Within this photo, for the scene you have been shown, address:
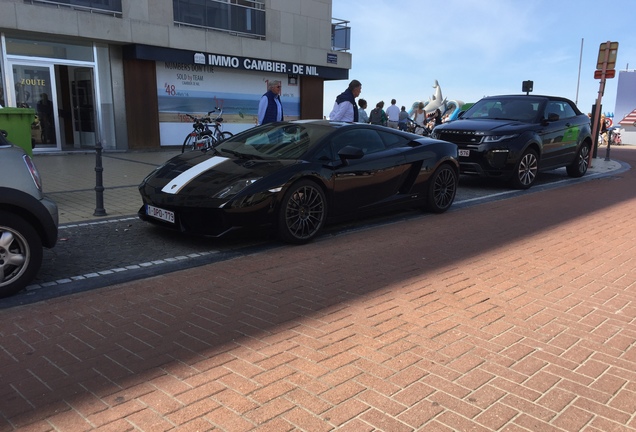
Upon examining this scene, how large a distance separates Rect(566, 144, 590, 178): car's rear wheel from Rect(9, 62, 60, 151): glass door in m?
14.1

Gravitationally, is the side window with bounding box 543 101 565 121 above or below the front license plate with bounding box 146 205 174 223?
above

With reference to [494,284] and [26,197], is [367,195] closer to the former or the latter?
[494,284]

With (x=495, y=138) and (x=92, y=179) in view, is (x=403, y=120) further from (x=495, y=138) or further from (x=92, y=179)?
(x=92, y=179)

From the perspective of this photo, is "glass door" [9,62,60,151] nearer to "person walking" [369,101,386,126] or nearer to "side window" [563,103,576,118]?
"person walking" [369,101,386,126]

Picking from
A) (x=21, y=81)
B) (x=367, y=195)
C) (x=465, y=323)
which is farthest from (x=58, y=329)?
(x=21, y=81)

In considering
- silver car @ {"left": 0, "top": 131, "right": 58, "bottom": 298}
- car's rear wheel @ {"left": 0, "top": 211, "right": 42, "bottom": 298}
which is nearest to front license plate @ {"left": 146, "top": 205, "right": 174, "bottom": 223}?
silver car @ {"left": 0, "top": 131, "right": 58, "bottom": 298}

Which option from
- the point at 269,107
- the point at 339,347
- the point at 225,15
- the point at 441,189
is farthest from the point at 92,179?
the point at 225,15

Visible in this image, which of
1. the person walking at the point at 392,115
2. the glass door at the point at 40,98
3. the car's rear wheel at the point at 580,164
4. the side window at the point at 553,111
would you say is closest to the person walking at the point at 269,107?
the side window at the point at 553,111

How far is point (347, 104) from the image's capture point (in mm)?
9906

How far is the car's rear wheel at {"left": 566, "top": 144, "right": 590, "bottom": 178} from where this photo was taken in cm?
1262

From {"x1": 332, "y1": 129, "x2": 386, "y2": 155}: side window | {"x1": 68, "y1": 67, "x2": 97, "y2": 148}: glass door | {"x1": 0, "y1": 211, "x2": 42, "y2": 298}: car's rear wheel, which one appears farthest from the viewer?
{"x1": 68, "y1": 67, "x2": 97, "y2": 148}: glass door

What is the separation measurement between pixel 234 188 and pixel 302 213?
0.89m

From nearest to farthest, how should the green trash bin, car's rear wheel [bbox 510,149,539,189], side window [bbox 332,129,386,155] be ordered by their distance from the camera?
side window [bbox 332,129,386,155] < the green trash bin < car's rear wheel [bbox 510,149,539,189]

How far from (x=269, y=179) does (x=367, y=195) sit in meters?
1.62
